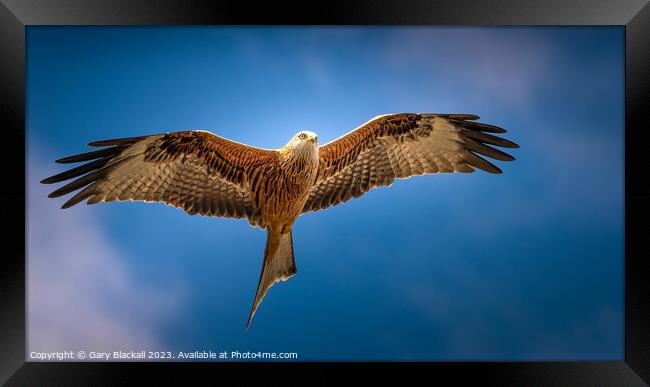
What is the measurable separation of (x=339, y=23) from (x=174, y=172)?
125cm

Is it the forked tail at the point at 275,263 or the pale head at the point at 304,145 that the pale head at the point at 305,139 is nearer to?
the pale head at the point at 304,145

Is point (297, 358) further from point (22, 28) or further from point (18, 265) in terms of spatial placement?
point (22, 28)

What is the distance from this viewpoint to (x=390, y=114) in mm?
3176

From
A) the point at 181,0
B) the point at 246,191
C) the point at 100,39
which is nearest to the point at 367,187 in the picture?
the point at 246,191

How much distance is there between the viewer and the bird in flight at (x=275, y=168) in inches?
124

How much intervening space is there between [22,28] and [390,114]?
2151 millimetres

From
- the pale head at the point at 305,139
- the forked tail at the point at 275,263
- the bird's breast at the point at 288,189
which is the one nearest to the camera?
the pale head at the point at 305,139

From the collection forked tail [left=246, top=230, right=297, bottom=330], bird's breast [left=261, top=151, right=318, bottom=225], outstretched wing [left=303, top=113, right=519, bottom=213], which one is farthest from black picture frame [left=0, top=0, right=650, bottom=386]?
bird's breast [left=261, top=151, right=318, bottom=225]

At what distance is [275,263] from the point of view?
10.9ft

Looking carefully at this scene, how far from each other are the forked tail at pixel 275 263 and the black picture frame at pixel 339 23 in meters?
0.43

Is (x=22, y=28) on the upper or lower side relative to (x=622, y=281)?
upper

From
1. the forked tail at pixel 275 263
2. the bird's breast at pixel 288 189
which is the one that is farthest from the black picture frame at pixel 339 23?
the bird's breast at pixel 288 189

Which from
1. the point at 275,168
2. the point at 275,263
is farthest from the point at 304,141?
the point at 275,263

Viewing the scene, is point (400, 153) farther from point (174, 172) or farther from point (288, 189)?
point (174, 172)
